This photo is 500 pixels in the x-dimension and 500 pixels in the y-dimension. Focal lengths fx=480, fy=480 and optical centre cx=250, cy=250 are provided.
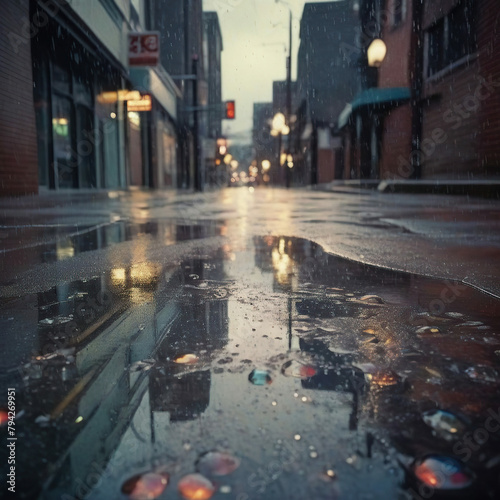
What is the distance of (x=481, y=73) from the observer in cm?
1234

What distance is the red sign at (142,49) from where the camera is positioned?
17.8 m

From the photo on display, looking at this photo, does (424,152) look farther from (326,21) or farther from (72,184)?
(326,21)

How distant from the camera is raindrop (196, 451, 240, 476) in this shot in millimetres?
999

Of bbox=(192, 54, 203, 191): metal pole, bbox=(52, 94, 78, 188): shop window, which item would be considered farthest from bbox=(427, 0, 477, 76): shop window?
bbox=(52, 94, 78, 188): shop window

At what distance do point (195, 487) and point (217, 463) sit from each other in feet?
0.28

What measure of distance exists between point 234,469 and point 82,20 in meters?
13.3

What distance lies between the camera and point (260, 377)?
1.49 metres

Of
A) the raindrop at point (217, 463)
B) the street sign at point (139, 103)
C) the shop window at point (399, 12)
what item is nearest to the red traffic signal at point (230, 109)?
the street sign at point (139, 103)

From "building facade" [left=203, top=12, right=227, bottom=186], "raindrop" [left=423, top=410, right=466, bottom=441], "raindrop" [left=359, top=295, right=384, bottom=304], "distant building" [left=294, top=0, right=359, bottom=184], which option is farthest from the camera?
"building facade" [left=203, top=12, right=227, bottom=186]

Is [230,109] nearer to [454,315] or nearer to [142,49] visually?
[142,49]

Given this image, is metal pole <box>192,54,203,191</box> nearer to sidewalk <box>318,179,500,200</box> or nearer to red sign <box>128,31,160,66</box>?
red sign <box>128,31,160,66</box>

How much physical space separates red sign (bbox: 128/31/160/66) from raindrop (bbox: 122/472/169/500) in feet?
61.6

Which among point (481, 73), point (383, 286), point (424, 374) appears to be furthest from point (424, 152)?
point (424, 374)

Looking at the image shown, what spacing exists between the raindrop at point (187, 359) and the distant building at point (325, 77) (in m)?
34.4
